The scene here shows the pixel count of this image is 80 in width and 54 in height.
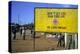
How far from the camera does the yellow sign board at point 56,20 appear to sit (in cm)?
130

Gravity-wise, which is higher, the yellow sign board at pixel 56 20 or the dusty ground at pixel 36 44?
the yellow sign board at pixel 56 20

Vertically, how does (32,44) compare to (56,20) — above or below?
below

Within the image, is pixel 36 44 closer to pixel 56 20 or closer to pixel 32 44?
pixel 32 44

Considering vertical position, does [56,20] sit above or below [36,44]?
above

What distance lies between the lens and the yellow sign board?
1303 mm

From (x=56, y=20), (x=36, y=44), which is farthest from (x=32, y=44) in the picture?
(x=56, y=20)

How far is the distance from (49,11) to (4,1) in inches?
13.2

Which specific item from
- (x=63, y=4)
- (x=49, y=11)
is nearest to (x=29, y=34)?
(x=49, y=11)

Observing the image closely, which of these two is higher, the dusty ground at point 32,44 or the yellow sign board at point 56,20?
the yellow sign board at point 56,20

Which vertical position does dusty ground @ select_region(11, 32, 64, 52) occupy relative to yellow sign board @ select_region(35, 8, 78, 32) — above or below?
below

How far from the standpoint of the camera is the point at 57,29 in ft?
4.39

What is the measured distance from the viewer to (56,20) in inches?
52.6

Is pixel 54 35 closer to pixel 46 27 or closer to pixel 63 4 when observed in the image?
pixel 46 27

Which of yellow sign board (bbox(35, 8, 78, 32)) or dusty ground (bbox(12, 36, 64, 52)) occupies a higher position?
yellow sign board (bbox(35, 8, 78, 32))
